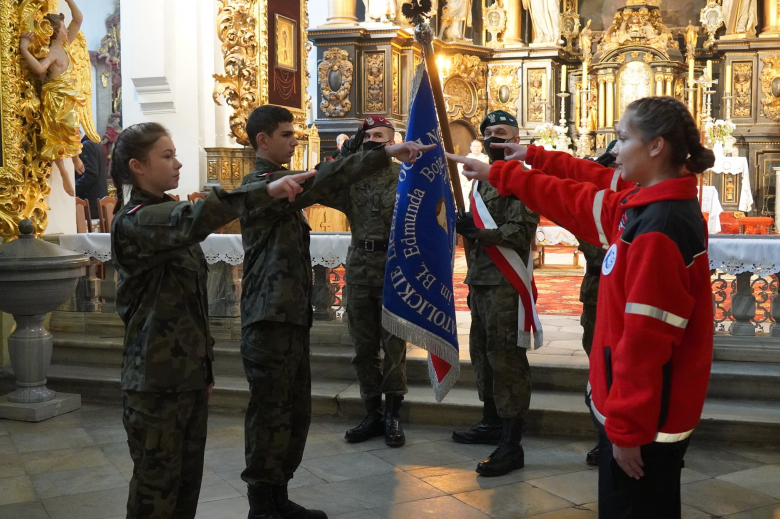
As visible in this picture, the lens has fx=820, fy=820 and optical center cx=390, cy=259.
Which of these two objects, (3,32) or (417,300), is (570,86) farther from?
(417,300)

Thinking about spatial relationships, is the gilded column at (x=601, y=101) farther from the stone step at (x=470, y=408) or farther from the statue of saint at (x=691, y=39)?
the stone step at (x=470, y=408)

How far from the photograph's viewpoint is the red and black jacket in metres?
2.12

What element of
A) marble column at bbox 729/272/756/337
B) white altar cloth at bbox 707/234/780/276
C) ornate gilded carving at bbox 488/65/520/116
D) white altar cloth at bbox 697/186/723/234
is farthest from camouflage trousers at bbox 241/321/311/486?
ornate gilded carving at bbox 488/65/520/116

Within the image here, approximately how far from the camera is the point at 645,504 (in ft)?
7.32

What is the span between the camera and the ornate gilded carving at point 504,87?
1708 cm

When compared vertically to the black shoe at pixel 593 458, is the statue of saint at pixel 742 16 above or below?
above

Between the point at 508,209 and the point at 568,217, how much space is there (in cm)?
165

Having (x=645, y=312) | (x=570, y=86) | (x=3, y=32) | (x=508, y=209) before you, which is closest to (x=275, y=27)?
(x=3, y=32)

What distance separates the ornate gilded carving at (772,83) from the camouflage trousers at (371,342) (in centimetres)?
1389

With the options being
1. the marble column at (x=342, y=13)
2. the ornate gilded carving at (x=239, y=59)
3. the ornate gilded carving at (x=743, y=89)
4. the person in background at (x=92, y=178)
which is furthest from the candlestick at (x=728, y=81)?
the person in background at (x=92, y=178)

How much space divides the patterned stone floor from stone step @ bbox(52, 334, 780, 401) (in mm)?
534

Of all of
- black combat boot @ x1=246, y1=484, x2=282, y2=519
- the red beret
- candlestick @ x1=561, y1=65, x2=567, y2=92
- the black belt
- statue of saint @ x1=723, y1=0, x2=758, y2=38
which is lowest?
black combat boot @ x1=246, y1=484, x2=282, y2=519

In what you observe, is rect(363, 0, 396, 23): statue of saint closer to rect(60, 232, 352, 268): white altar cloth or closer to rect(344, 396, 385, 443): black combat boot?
rect(60, 232, 352, 268): white altar cloth

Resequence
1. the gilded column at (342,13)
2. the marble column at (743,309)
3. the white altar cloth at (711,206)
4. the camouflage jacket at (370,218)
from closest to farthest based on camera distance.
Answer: the camouflage jacket at (370,218) < the marble column at (743,309) < the white altar cloth at (711,206) < the gilded column at (342,13)
